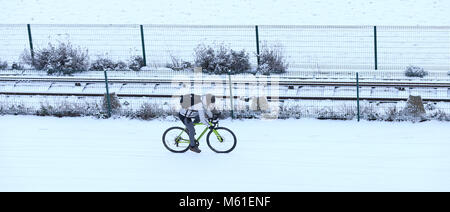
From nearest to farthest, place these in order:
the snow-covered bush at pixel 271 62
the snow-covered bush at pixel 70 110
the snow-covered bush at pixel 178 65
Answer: the snow-covered bush at pixel 70 110
the snow-covered bush at pixel 271 62
the snow-covered bush at pixel 178 65

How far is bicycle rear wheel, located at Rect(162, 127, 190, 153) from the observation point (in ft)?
49.9

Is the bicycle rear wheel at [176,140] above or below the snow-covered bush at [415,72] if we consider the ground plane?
below

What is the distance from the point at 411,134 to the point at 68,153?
276 inches

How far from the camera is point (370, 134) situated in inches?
635

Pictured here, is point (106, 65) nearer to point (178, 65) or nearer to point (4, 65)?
point (178, 65)

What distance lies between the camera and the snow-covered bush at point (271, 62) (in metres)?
20.4

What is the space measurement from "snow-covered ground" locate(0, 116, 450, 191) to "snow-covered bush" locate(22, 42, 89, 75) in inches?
147

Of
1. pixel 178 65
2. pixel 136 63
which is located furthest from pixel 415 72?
pixel 136 63

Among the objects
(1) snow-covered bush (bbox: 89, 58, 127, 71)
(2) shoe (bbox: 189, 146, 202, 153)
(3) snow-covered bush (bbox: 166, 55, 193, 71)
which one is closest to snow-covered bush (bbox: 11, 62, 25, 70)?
(1) snow-covered bush (bbox: 89, 58, 127, 71)

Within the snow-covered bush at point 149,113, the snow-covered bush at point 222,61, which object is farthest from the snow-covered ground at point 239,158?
the snow-covered bush at point 222,61

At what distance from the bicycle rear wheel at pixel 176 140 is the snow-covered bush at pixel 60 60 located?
262 inches

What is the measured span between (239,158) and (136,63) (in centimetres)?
724
